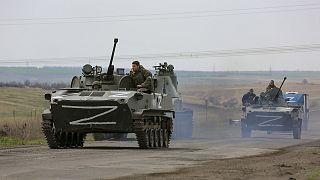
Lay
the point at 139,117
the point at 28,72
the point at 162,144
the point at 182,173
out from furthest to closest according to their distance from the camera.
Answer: the point at 28,72, the point at 162,144, the point at 139,117, the point at 182,173

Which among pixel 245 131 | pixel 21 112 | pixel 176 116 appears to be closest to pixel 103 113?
pixel 176 116

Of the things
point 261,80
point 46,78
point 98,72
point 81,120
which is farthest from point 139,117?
point 46,78

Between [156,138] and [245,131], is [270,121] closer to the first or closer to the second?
[245,131]

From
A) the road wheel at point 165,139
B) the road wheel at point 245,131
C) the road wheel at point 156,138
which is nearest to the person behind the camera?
the road wheel at point 156,138

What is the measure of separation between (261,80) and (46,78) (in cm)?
2879

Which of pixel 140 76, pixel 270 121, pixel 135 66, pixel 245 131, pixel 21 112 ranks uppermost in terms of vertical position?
pixel 135 66

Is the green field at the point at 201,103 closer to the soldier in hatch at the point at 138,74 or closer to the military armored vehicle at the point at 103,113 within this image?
the soldier in hatch at the point at 138,74

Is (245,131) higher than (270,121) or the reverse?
the reverse

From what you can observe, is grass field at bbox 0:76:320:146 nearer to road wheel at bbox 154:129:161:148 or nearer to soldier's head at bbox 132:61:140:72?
soldier's head at bbox 132:61:140:72

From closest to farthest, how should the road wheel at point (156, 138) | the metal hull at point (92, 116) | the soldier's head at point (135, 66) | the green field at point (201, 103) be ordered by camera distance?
1. the metal hull at point (92, 116)
2. the road wheel at point (156, 138)
3. the soldier's head at point (135, 66)
4. the green field at point (201, 103)

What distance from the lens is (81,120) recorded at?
28.9m

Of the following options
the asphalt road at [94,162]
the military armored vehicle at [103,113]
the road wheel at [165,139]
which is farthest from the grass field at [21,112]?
the asphalt road at [94,162]

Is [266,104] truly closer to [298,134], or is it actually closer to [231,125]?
[298,134]

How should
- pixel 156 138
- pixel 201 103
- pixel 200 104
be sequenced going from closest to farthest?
pixel 156 138
pixel 200 104
pixel 201 103
